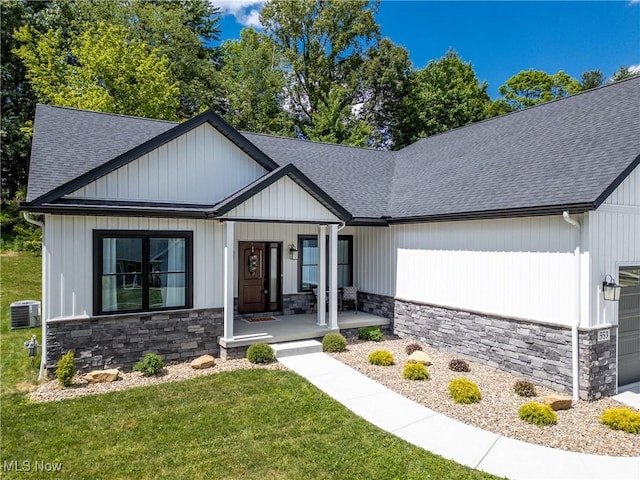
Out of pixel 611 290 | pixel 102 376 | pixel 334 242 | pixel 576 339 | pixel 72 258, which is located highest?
pixel 334 242

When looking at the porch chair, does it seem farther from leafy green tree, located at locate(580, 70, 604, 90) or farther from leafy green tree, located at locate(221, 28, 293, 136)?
leafy green tree, located at locate(580, 70, 604, 90)

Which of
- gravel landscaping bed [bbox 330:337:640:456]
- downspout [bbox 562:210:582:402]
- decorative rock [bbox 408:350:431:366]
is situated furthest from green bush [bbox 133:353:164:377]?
downspout [bbox 562:210:582:402]

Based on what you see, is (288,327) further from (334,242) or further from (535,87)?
(535,87)

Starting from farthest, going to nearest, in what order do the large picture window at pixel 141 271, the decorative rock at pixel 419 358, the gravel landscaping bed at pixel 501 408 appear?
the decorative rock at pixel 419 358, the large picture window at pixel 141 271, the gravel landscaping bed at pixel 501 408

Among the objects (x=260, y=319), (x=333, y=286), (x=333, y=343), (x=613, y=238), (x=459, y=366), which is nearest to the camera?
(x=613, y=238)

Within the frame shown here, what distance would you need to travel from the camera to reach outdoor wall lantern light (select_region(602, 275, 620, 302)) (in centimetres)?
744

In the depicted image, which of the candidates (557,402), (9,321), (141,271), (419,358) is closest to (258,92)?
(9,321)

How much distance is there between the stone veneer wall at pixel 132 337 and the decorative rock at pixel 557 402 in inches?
269

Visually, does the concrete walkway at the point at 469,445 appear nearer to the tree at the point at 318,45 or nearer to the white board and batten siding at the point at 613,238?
the white board and batten siding at the point at 613,238

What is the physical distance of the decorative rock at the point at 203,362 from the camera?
8.69 m

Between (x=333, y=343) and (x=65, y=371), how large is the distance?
221 inches

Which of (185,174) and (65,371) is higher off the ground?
(185,174)

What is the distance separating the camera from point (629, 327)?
838cm

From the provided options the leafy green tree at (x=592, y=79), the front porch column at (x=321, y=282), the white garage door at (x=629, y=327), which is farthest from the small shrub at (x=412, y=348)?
the leafy green tree at (x=592, y=79)
